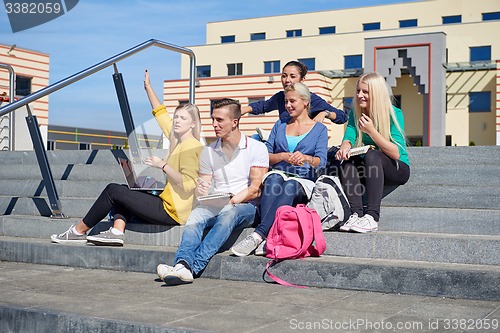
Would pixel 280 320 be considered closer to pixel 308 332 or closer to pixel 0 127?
pixel 308 332

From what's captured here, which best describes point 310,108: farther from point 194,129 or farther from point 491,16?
point 491,16

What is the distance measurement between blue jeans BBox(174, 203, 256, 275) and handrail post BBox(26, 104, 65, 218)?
1.93m

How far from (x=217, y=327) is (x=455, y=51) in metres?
32.9

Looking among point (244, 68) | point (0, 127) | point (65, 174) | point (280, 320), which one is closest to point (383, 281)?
point (280, 320)

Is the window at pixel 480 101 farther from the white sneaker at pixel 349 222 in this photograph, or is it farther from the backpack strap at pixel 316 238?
the backpack strap at pixel 316 238

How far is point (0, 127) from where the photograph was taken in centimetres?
948

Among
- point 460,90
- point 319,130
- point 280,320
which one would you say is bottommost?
point 280,320

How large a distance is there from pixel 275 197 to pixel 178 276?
945mm

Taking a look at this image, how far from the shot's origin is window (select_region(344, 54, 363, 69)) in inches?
1427

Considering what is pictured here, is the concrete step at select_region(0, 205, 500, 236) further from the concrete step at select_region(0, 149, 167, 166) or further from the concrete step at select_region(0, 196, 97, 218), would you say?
the concrete step at select_region(0, 149, 167, 166)

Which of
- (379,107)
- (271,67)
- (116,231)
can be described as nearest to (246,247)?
(116,231)

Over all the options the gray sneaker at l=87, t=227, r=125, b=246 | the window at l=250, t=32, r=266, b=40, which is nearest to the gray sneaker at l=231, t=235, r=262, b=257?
the gray sneaker at l=87, t=227, r=125, b=246

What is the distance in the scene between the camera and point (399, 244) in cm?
463

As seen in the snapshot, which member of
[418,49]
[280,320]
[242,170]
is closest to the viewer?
[280,320]
